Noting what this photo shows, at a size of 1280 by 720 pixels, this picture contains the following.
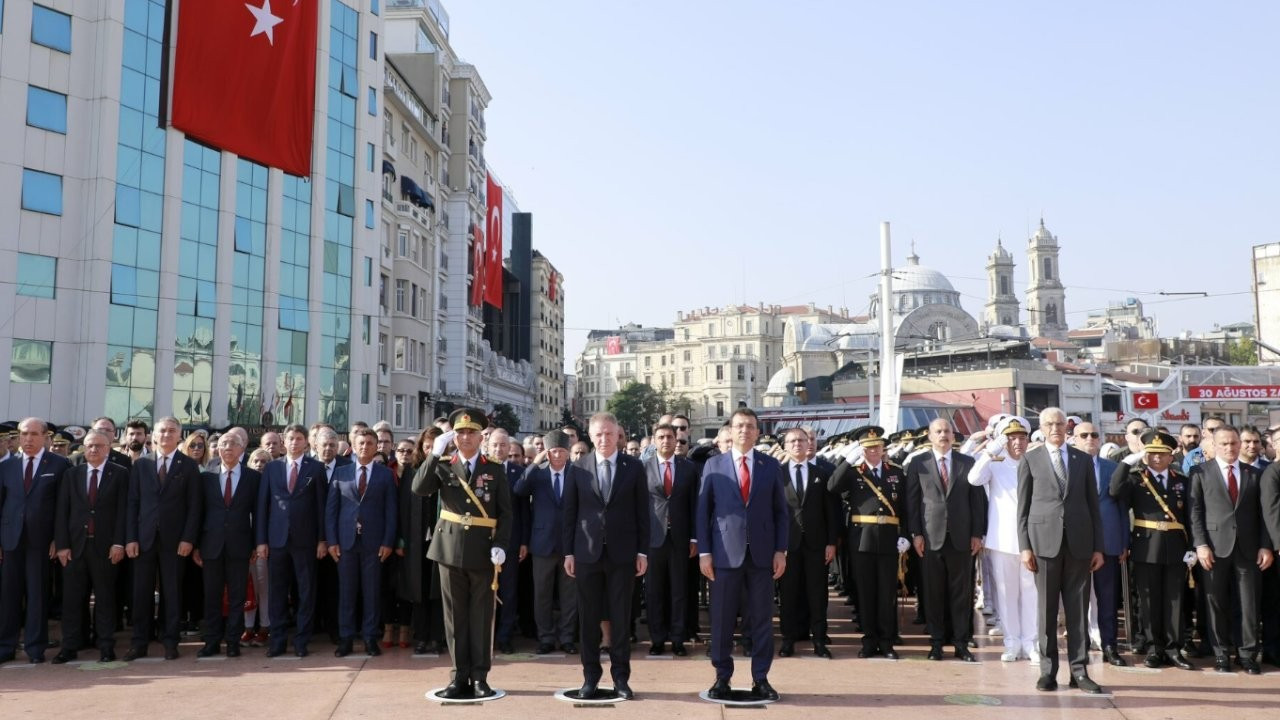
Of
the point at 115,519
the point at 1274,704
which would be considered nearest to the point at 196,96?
the point at 115,519

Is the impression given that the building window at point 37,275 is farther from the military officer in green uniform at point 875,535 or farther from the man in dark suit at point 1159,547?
the man in dark suit at point 1159,547

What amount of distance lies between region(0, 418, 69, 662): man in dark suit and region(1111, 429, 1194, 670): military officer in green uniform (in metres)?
9.30

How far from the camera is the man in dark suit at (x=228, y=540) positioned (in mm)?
8719

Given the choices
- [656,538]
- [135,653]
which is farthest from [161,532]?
[656,538]

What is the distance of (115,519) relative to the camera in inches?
342

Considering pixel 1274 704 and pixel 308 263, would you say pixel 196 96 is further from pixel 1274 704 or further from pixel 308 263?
pixel 1274 704

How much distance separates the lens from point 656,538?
29.4ft

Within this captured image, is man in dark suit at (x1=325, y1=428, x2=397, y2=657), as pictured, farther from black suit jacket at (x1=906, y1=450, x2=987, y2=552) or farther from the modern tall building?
the modern tall building

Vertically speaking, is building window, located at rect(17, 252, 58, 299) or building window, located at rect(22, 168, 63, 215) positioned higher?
building window, located at rect(22, 168, 63, 215)

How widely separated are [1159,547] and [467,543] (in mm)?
5802

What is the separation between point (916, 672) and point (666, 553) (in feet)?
7.97

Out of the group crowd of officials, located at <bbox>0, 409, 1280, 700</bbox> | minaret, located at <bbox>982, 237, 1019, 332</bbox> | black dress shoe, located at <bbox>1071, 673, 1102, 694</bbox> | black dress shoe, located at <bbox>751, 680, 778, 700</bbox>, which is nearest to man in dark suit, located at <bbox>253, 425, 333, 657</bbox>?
crowd of officials, located at <bbox>0, 409, 1280, 700</bbox>

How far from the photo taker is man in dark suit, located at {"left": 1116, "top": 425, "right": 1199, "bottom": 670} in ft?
26.8

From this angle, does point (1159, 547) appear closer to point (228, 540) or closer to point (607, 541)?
point (607, 541)
